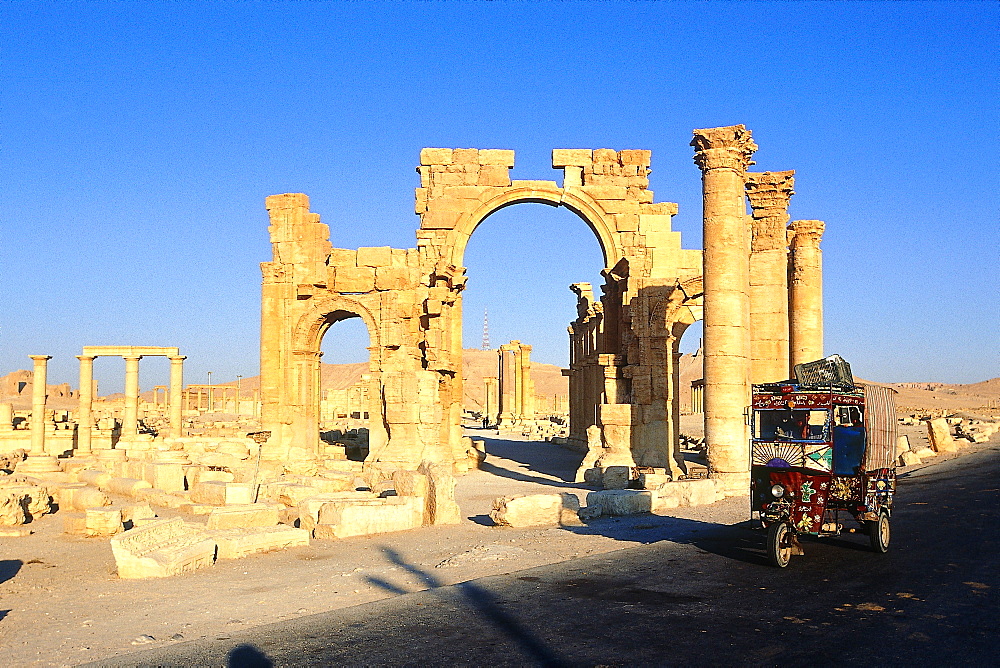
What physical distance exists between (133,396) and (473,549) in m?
21.5

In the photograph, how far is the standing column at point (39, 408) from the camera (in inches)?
1053

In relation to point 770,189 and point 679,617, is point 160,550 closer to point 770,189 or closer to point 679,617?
point 679,617

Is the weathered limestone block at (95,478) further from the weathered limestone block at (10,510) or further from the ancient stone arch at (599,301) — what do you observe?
the ancient stone arch at (599,301)

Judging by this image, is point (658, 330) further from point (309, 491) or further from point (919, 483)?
point (309, 491)

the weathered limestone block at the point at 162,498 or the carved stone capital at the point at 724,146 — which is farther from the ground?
the carved stone capital at the point at 724,146

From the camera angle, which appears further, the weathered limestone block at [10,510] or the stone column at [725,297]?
the stone column at [725,297]

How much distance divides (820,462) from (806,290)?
36.5 ft

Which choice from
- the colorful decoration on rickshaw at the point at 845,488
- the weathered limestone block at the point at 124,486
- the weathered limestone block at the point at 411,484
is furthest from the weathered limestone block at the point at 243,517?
the colorful decoration on rickshaw at the point at 845,488

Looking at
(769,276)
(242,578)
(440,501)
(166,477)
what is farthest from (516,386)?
(242,578)

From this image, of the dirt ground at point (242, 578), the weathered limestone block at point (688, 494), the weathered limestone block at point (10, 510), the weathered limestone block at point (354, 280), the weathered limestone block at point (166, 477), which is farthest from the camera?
the weathered limestone block at point (354, 280)

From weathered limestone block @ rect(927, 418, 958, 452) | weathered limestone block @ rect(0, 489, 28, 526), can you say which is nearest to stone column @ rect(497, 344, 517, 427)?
weathered limestone block @ rect(927, 418, 958, 452)

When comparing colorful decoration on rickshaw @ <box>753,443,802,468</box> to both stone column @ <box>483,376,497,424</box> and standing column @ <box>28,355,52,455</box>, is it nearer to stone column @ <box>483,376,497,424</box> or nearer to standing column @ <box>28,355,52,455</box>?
standing column @ <box>28,355,52,455</box>

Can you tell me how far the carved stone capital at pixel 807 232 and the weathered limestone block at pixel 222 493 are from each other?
1338cm

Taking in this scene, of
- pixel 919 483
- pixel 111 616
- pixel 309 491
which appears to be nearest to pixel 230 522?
pixel 309 491
